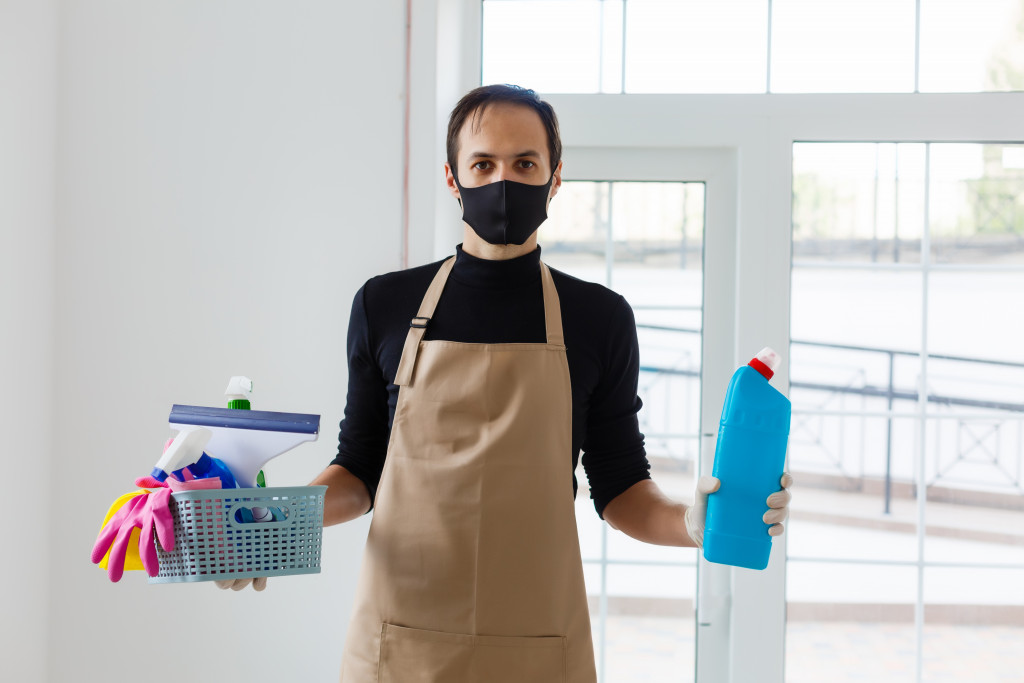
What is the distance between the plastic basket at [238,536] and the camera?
1.04 metres

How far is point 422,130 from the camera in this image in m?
1.73

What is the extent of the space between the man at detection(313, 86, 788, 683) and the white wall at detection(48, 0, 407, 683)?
422 mm

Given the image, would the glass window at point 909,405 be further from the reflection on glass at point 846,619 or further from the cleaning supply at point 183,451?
the cleaning supply at point 183,451

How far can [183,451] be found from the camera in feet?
3.53

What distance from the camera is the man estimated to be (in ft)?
4.07

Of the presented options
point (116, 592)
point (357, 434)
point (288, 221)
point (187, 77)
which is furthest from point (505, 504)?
point (187, 77)

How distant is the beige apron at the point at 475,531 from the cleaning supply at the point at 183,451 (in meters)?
0.31

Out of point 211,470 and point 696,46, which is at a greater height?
point 696,46

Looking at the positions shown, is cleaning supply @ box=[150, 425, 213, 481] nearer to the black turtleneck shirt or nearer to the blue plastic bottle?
the black turtleneck shirt

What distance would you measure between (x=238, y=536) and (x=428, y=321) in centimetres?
46

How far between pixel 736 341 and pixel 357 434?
1034mm

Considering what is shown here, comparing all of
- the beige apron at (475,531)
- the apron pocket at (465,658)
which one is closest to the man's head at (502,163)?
the beige apron at (475,531)

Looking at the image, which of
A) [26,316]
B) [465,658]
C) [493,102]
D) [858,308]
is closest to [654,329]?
[858,308]

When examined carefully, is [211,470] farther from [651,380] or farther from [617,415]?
[651,380]
